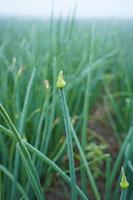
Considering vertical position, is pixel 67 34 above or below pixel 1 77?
above

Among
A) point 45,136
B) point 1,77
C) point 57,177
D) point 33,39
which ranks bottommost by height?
point 57,177

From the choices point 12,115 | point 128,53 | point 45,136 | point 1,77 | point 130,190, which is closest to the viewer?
point 130,190

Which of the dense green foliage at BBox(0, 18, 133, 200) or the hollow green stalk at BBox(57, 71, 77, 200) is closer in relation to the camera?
the hollow green stalk at BBox(57, 71, 77, 200)

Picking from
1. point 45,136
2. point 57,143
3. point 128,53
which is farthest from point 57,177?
point 128,53

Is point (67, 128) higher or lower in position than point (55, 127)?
higher

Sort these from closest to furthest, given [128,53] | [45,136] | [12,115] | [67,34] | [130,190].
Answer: [130,190]
[45,136]
[12,115]
[67,34]
[128,53]

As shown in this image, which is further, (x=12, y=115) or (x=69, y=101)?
(x=69, y=101)

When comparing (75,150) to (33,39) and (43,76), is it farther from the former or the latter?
(33,39)

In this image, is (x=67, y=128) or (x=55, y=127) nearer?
(x=67, y=128)

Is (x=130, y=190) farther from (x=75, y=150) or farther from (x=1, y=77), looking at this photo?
(x=1, y=77)

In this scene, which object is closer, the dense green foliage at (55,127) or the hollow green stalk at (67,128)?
the hollow green stalk at (67,128)
